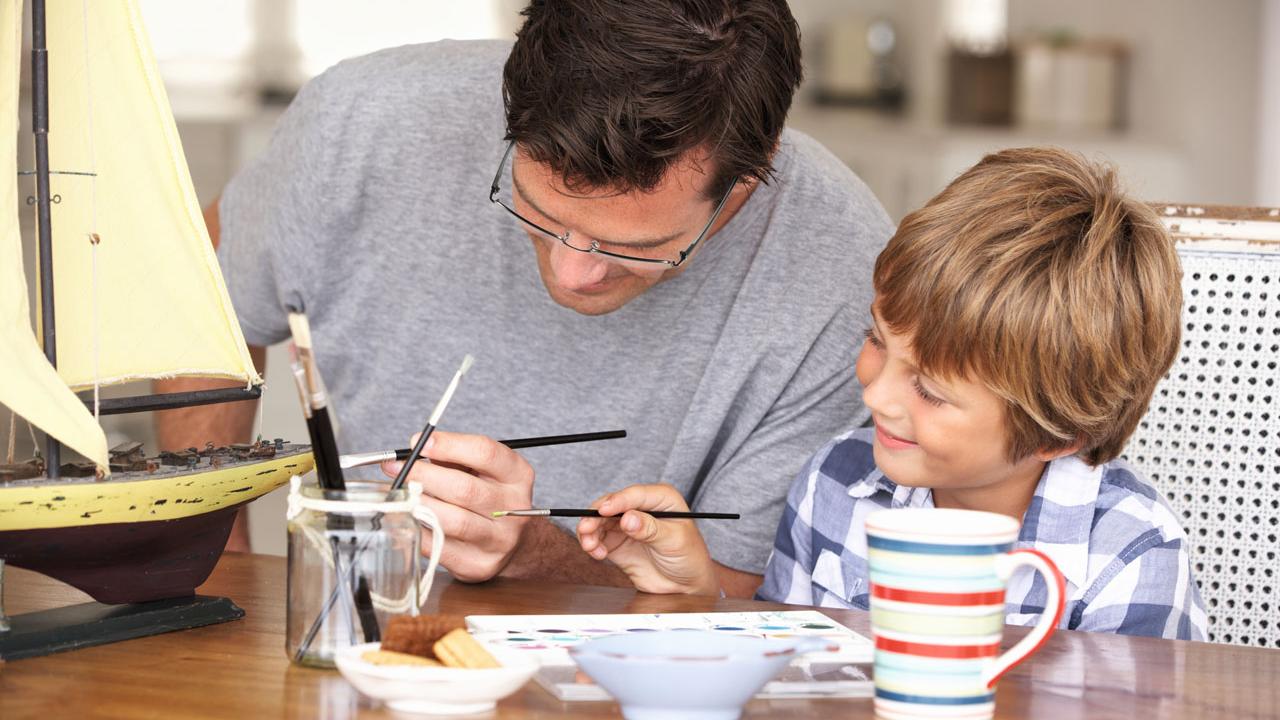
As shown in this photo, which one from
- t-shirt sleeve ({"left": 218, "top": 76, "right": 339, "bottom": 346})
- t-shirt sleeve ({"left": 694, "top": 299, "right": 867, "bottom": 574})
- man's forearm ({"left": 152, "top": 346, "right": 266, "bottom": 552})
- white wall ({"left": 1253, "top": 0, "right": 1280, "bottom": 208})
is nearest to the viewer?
t-shirt sleeve ({"left": 694, "top": 299, "right": 867, "bottom": 574})

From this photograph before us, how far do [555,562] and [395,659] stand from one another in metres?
0.72

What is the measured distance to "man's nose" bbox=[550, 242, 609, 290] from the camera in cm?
140

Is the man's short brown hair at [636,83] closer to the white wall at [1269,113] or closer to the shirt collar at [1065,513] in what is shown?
the shirt collar at [1065,513]

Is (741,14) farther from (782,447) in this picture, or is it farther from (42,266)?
(42,266)

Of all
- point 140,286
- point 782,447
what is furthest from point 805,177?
point 140,286

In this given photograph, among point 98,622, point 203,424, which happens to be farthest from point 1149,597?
point 203,424

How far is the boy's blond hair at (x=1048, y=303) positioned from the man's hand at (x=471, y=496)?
1.29 ft

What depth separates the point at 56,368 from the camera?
0.94m

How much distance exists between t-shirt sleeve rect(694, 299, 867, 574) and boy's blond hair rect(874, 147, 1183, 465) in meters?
0.33

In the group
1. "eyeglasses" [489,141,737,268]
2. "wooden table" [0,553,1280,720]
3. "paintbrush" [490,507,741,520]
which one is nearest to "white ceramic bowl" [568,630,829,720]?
"wooden table" [0,553,1280,720]

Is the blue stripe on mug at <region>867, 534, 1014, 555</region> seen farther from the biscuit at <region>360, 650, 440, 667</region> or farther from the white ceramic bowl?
the biscuit at <region>360, 650, 440, 667</region>

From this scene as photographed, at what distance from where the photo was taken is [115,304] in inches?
38.3

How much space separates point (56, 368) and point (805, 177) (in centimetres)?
98

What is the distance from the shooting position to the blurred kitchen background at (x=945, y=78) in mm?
4641
